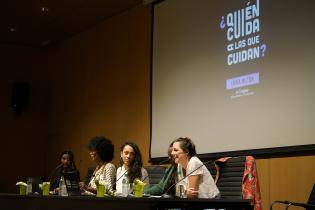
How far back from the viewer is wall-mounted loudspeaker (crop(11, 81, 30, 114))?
7.80 m

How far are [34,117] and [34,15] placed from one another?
1943mm

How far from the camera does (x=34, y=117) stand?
809cm

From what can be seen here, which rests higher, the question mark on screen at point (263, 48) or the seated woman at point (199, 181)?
the question mark on screen at point (263, 48)

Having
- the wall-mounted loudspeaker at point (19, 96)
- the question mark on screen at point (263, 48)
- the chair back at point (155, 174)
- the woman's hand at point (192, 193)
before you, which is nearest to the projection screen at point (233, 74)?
the question mark on screen at point (263, 48)

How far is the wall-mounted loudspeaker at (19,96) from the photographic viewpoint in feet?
25.6

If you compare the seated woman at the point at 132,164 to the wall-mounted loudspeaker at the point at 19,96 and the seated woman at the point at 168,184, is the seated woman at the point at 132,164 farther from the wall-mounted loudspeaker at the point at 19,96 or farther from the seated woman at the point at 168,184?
the wall-mounted loudspeaker at the point at 19,96

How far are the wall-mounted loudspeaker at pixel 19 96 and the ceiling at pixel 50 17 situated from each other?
2.06 ft

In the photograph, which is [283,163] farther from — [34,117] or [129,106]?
[34,117]

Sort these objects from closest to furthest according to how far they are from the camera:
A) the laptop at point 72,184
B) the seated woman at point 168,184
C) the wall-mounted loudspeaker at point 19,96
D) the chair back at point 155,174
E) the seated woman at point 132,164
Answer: the laptop at point 72,184
the seated woman at point 168,184
the seated woman at point 132,164
the chair back at point 155,174
the wall-mounted loudspeaker at point 19,96

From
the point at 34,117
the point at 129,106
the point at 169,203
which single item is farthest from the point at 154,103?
the point at 169,203

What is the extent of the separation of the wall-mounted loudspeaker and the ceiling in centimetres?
63

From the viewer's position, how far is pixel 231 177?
3.57 metres

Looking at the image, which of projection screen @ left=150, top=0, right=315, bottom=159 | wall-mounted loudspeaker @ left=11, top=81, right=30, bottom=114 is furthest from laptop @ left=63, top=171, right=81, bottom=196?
wall-mounted loudspeaker @ left=11, top=81, right=30, bottom=114

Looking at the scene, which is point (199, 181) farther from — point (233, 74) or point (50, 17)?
point (50, 17)
